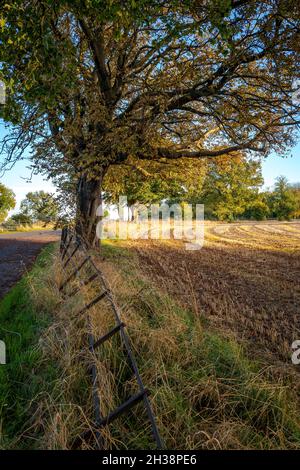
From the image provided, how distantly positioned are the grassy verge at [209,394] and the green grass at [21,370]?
1.21 metres

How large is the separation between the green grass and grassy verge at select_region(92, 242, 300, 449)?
3.99 ft

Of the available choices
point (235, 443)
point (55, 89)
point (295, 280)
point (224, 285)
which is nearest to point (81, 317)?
point (235, 443)

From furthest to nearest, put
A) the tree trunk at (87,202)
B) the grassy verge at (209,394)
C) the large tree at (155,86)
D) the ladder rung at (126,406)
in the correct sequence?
the tree trunk at (87,202) < the large tree at (155,86) < the grassy verge at (209,394) < the ladder rung at (126,406)

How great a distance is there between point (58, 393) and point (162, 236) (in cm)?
2603

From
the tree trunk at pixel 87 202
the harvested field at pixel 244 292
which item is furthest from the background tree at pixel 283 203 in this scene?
the tree trunk at pixel 87 202

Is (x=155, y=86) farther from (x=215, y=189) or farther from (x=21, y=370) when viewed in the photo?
(x=215, y=189)

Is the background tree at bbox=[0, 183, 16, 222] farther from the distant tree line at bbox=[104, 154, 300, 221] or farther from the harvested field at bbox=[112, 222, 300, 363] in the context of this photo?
the harvested field at bbox=[112, 222, 300, 363]

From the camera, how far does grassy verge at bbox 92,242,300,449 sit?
120 inches

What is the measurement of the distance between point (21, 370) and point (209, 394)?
2639mm

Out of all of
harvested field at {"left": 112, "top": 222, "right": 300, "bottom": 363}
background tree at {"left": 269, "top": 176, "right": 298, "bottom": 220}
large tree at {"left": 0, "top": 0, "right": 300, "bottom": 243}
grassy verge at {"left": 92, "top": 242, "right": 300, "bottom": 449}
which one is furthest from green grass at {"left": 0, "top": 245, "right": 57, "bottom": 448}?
background tree at {"left": 269, "top": 176, "right": 298, "bottom": 220}

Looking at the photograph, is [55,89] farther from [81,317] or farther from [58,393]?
[58,393]

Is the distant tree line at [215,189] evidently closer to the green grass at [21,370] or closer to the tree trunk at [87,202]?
the tree trunk at [87,202]

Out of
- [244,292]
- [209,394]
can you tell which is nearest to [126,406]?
[209,394]

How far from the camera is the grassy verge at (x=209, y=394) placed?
9.96ft
